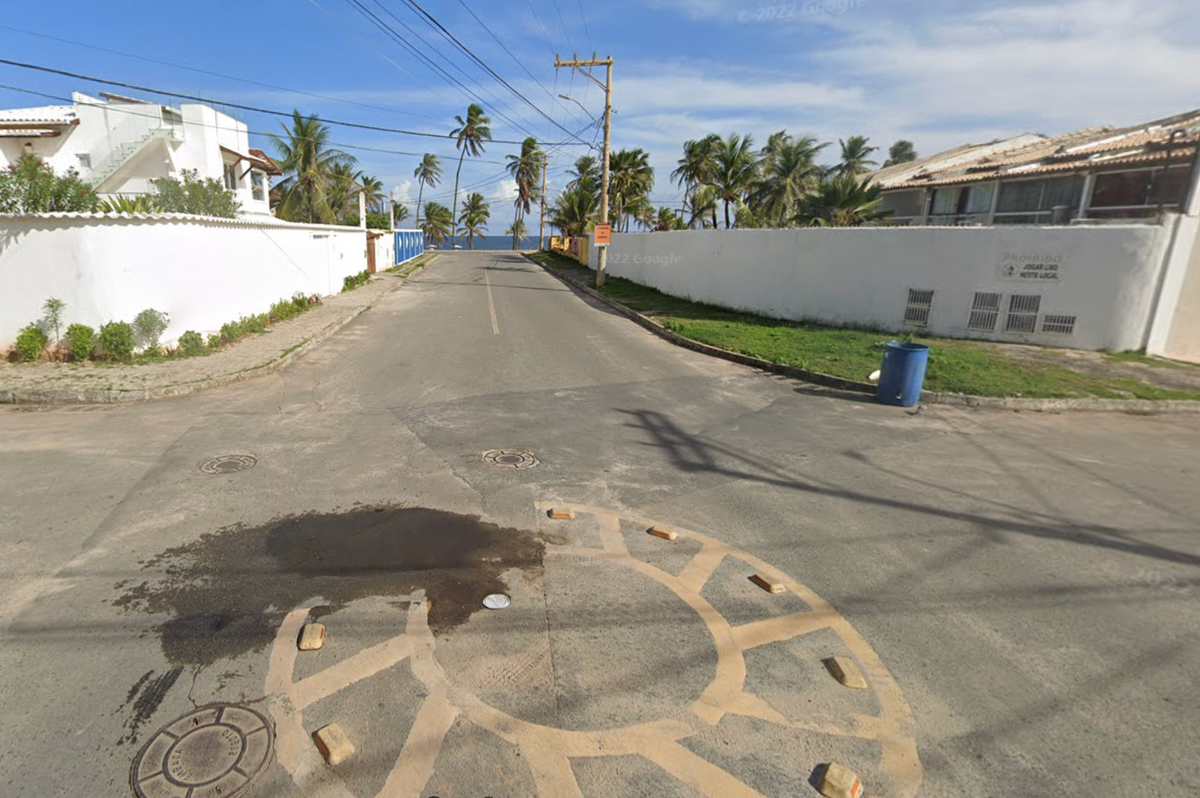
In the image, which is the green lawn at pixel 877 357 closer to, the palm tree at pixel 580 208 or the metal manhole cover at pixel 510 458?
the metal manhole cover at pixel 510 458

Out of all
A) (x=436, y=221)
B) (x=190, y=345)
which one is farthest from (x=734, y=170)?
(x=436, y=221)

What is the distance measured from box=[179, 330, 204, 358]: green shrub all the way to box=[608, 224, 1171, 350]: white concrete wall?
14.3 meters

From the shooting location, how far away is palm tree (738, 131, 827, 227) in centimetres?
3444

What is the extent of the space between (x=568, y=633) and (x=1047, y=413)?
8993mm

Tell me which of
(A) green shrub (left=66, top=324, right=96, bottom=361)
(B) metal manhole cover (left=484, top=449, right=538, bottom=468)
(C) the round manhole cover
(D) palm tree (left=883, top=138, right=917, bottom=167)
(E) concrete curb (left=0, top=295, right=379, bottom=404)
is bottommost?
(E) concrete curb (left=0, top=295, right=379, bottom=404)

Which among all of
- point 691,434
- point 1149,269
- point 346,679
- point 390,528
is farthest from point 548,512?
point 1149,269

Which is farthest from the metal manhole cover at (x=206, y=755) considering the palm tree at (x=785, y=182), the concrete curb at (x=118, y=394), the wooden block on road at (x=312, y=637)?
the palm tree at (x=785, y=182)

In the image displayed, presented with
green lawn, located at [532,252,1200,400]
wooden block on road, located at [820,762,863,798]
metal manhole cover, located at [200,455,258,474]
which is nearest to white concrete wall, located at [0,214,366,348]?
metal manhole cover, located at [200,455,258,474]

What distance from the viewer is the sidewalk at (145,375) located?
815 cm

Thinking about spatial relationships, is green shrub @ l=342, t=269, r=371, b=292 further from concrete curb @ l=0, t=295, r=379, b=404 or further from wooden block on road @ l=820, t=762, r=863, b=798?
Answer: wooden block on road @ l=820, t=762, r=863, b=798

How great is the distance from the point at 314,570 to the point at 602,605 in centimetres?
201

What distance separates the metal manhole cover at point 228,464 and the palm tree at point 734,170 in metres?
33.8

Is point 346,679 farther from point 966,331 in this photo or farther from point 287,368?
point 966,331

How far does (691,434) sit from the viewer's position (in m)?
7.43
